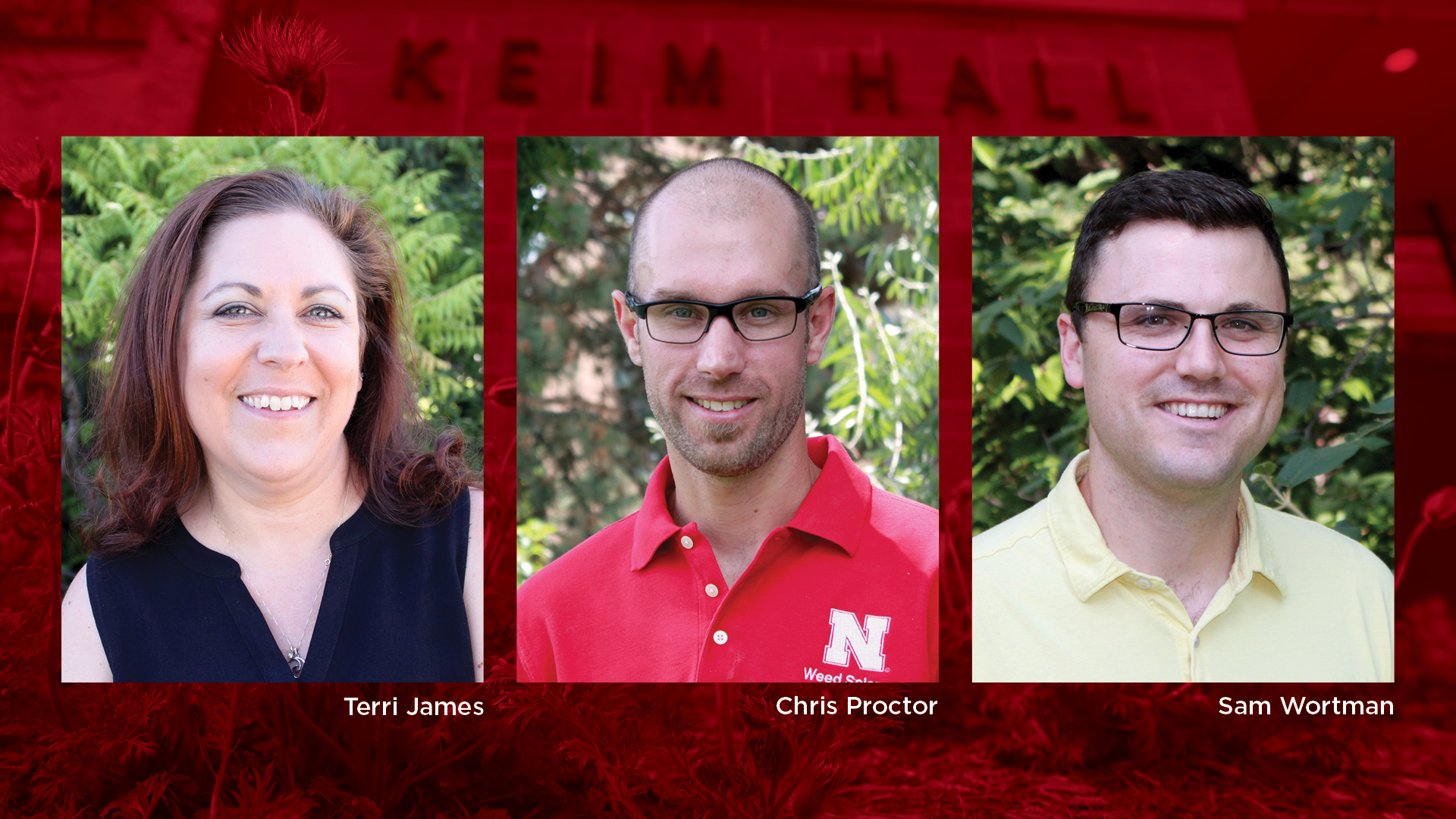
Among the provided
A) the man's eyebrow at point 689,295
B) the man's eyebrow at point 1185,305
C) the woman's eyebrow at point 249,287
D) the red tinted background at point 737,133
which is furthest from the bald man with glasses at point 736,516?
the woman's eyebrow at point 249,287

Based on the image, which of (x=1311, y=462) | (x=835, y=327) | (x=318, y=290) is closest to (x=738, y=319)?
(x=835, y=327)

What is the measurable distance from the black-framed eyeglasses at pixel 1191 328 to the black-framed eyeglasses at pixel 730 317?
101 centimetres

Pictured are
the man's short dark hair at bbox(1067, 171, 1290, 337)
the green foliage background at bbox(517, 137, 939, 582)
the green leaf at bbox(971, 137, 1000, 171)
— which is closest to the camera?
the man's short dark hair at bbox(1067, 171, 1290, 337)

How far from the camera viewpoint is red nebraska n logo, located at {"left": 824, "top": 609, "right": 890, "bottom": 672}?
3.18 meters

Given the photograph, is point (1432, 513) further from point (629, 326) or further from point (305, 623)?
point (305, 623)

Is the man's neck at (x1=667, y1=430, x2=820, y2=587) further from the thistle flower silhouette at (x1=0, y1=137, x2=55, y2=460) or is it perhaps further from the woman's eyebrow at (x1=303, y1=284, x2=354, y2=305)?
the thistle flower silhouette at (x1=0, y1=137, x2=55, y2=460)

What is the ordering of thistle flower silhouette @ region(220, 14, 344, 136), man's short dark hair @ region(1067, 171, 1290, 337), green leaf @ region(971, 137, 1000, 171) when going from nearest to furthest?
man's short dark hair @ region(1067, 171, 1290, 337) → thistle flower silhouette @ region(220, 14, 344, 136) → green leaf @ region(971, 137, 1000, 171)

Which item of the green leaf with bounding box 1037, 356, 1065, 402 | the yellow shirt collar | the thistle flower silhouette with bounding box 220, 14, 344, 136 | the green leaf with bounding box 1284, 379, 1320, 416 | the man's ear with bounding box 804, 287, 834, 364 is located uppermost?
the thistle flower silhouette with bounding box 220, 14, 344, 136

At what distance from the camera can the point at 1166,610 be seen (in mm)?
3176

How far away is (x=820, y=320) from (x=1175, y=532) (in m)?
1.31

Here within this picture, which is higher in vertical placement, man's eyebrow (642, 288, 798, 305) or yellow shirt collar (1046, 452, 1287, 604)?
man's eyebrow (642, 288, 798, 305)

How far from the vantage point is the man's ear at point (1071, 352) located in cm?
322

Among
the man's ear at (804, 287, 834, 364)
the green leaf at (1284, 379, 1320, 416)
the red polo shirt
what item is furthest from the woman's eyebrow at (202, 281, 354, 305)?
the green leaf at (1284, 379, 1320, 416)

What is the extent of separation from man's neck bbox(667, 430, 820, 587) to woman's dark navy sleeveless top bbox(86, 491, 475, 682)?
0.82m
